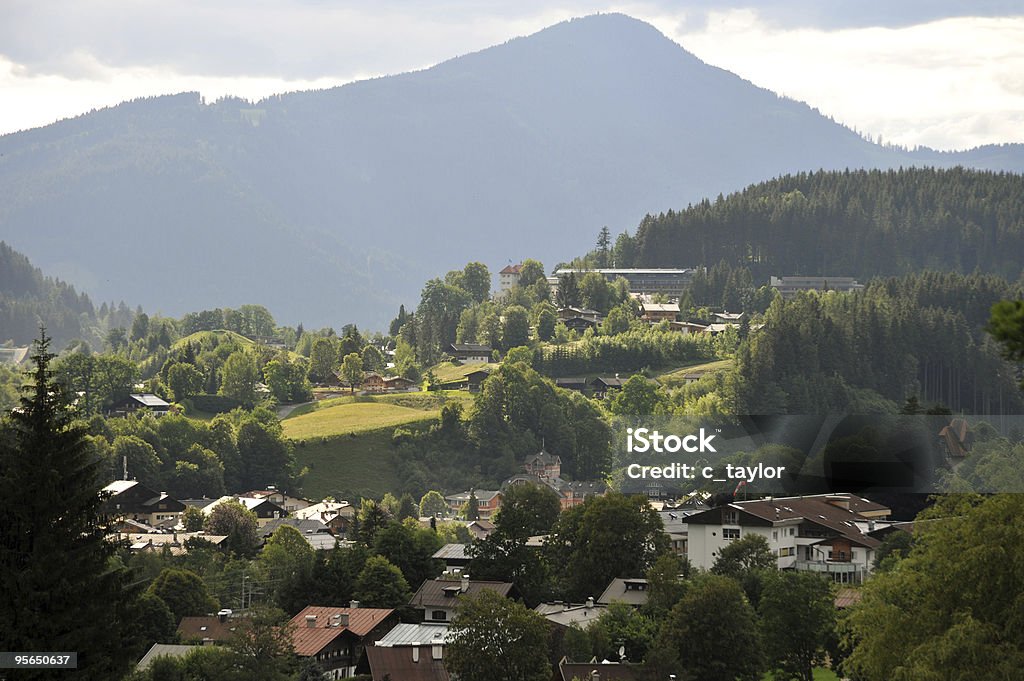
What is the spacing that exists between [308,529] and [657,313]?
2790 inches

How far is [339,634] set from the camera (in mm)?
49406

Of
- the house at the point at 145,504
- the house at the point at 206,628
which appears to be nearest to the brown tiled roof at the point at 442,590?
the house at the point at 206,628

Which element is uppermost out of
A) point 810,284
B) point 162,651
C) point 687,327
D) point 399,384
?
point 810,284

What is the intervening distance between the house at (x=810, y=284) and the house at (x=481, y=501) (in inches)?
2515

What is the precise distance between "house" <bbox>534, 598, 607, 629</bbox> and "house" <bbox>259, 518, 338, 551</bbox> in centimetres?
2265

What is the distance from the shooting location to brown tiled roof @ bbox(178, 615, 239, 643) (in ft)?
168

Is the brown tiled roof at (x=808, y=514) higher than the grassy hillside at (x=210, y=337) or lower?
higher

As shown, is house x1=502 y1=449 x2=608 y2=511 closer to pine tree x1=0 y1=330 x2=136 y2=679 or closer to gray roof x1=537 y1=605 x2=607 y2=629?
gray roof x1=537 y1=605 x2=607 y2=629

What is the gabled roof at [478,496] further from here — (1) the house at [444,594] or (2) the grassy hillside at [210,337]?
(2) the grassy hillside at [210,337]

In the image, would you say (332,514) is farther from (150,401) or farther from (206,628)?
(150,401)

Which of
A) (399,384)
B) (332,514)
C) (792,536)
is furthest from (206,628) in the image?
(399,384)

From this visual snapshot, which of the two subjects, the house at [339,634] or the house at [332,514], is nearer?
the house at [339,634]

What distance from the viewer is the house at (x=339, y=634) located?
4784 centimetres

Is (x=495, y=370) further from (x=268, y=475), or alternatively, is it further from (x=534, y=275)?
(x=534, y=275)
